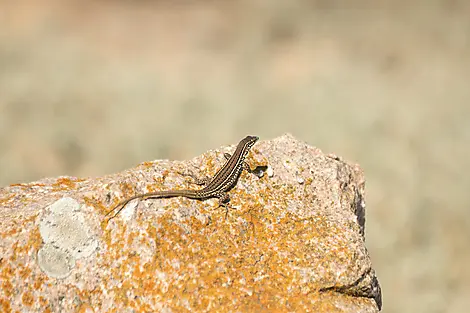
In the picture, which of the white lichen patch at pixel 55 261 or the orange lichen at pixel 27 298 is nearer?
the orange lichen at pixel 27 298

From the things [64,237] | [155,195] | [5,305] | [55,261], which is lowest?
[5,305]

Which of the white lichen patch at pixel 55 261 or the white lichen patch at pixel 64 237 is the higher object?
the white lichen patch at pixel 64 237

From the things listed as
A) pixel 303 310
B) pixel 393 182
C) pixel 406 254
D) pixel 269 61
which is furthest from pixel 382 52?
pixel 303 310

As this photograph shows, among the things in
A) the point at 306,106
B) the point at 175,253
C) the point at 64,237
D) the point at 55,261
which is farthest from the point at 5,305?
the point at 306,106

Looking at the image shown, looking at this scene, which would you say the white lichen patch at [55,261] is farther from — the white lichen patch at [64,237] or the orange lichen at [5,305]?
the orange lichen at [5,305]

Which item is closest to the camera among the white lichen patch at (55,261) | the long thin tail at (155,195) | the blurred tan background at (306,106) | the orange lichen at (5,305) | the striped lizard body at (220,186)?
the orange lichen at (5,305)

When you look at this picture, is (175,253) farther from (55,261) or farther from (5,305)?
(5,305)

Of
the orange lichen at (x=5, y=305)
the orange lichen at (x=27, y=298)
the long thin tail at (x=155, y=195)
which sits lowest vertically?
the orange lichen at (x=5, y=305)

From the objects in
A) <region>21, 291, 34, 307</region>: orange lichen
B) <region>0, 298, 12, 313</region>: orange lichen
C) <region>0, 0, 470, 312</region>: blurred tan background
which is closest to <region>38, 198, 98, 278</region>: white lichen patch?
<region>21, 291, 34, 307</region>: orange lichen

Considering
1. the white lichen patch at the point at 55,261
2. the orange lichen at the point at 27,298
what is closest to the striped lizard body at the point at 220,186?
the white lichen patch at the point at 55,261
